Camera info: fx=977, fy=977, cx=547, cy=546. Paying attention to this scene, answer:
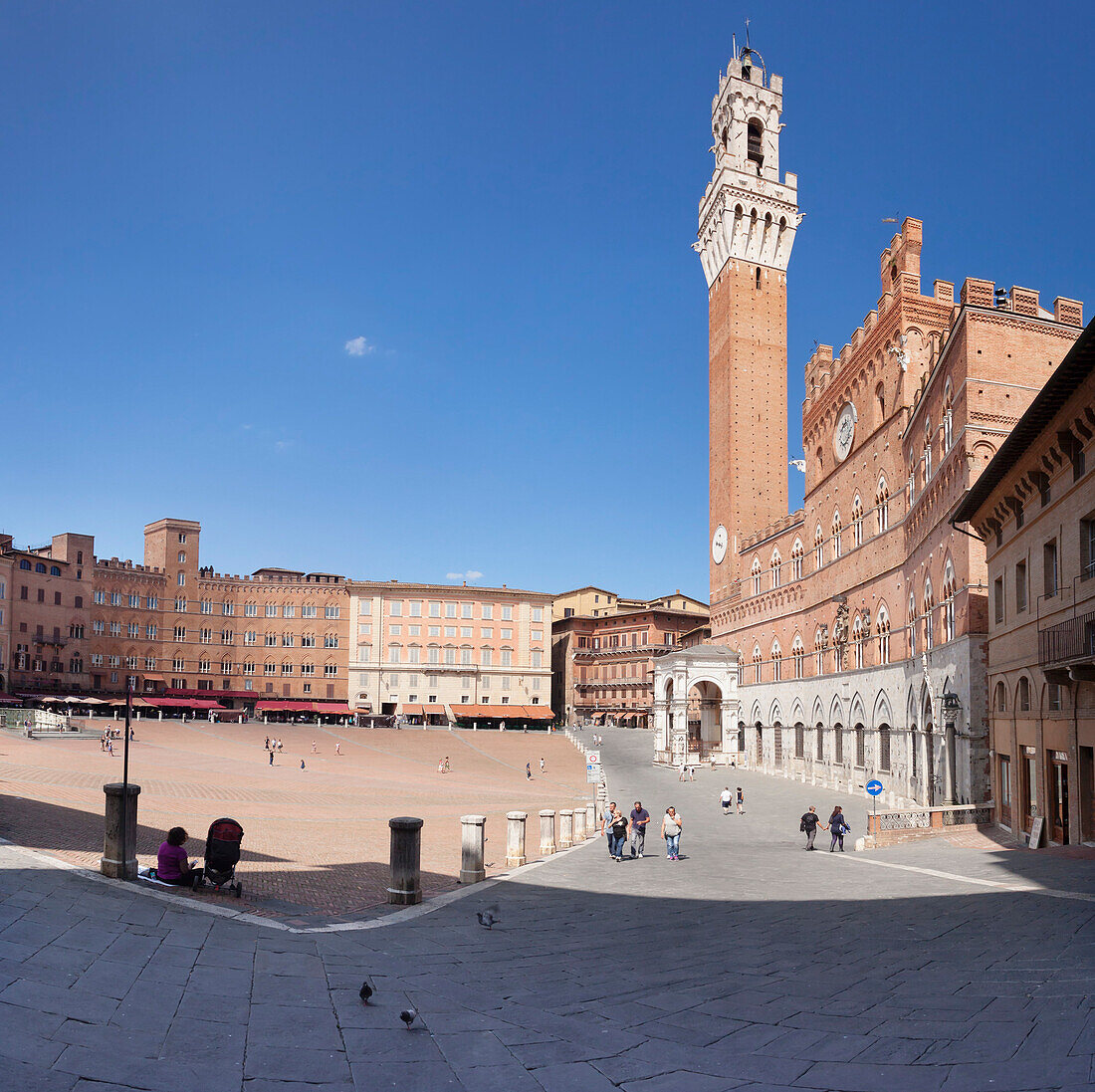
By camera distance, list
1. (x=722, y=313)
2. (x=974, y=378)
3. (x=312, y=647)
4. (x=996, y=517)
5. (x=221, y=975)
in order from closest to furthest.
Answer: (x=221, y=975)
(x=996, y=517)
(x=974, y=378)
(x=722, y=313)
(x=312, y=647)

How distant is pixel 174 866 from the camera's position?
12609 millimetres

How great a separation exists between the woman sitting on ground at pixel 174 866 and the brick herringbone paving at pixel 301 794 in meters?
0.90

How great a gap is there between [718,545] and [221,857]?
58.9m

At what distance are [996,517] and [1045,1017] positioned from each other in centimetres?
1849

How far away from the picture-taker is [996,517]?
23.8 m

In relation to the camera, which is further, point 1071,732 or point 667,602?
point 667,602

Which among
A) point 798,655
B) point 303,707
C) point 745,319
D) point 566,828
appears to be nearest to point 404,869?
point 566,828

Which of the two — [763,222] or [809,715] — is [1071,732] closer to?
[809,715]

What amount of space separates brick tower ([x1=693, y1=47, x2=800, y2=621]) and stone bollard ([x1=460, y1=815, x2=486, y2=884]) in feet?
169

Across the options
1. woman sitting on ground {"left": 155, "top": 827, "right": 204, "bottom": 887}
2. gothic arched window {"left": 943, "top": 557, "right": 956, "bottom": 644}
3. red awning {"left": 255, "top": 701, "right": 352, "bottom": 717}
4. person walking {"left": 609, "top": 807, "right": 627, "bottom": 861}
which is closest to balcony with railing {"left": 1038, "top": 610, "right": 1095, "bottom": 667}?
person walking {"left": 609, "top": 807, "right": 627, "bottom": 861}

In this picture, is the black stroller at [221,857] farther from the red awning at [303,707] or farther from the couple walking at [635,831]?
the red awning at [303,707]

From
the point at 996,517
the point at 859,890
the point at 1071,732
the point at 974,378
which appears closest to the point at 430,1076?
the point at 859,890

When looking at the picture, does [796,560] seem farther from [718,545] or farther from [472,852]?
[472,852]

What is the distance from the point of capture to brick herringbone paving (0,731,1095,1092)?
20.9 ft
